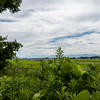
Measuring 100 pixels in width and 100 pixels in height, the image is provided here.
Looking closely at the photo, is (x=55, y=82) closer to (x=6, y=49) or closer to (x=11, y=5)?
(x=6, y=49)

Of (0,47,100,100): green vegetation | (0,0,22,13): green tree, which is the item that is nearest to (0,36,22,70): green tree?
(0,0,22,13): green tree

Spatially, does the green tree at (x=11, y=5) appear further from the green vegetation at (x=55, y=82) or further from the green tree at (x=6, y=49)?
the green vegetation at (x=55, y=82)

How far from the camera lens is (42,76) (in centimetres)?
121

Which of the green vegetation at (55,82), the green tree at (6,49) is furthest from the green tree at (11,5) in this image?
the green vegetation at (55,82)

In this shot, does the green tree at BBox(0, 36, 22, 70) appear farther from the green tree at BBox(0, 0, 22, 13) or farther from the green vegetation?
the green vegetation

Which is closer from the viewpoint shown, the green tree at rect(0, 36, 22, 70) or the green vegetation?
the green vegetation

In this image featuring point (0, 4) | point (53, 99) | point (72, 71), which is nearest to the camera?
point (53, 99)

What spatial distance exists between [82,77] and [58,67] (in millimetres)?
295

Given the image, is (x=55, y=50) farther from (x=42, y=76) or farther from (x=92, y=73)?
(x=92, y=73)

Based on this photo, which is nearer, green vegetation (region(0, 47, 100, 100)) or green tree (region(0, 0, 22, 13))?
green vegetation (region(0, 47, 100, 100))

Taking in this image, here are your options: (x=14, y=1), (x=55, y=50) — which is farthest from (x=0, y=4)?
(x=55, y=50)

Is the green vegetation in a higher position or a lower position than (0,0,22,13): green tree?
lower

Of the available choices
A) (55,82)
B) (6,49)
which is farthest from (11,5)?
(55,82)

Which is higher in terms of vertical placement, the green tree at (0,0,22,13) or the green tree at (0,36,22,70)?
the green tree at (0,0,22,13)
